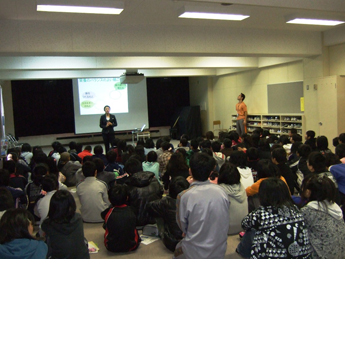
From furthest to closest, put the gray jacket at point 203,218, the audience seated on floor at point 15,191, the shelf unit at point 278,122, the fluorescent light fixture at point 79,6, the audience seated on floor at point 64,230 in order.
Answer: the shelf unit at point 278,122, the fluorescent light fixture at point 79,6, the audience seated on floor at point 15,191, the audience seated on floor at point 64,230, the gray jacket at point 203,218

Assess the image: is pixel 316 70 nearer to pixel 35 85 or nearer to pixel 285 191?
pixel 285 191

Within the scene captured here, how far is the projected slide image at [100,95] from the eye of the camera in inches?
527

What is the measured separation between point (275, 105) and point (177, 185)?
846 centimetres

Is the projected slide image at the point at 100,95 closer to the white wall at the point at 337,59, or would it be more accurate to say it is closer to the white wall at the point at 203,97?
the white wall at the point at 203,97

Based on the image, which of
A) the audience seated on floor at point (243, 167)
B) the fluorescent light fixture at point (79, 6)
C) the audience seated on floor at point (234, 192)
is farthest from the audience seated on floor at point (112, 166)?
the audience seated on floor at point (234, 192)

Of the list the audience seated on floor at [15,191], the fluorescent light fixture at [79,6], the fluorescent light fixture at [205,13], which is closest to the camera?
the audience seated on floor at [15,191]

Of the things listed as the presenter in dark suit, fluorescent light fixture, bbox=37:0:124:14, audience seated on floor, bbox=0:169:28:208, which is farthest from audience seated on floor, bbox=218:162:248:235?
the presenter in dark suit

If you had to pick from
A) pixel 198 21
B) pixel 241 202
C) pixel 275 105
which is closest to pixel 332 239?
pixel 241 202

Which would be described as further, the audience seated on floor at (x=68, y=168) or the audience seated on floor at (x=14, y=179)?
the audience seated on floor at (x=68, y=168)

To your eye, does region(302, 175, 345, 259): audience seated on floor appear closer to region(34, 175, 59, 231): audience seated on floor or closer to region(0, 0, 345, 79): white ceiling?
region(34, 175, 59, 231): audience seated on floor

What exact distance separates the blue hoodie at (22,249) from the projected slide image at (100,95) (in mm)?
11807

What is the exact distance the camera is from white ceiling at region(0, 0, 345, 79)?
18.2 ft

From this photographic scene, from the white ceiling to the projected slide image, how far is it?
439 centimetres

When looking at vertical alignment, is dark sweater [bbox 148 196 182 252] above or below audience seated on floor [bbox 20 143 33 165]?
below
